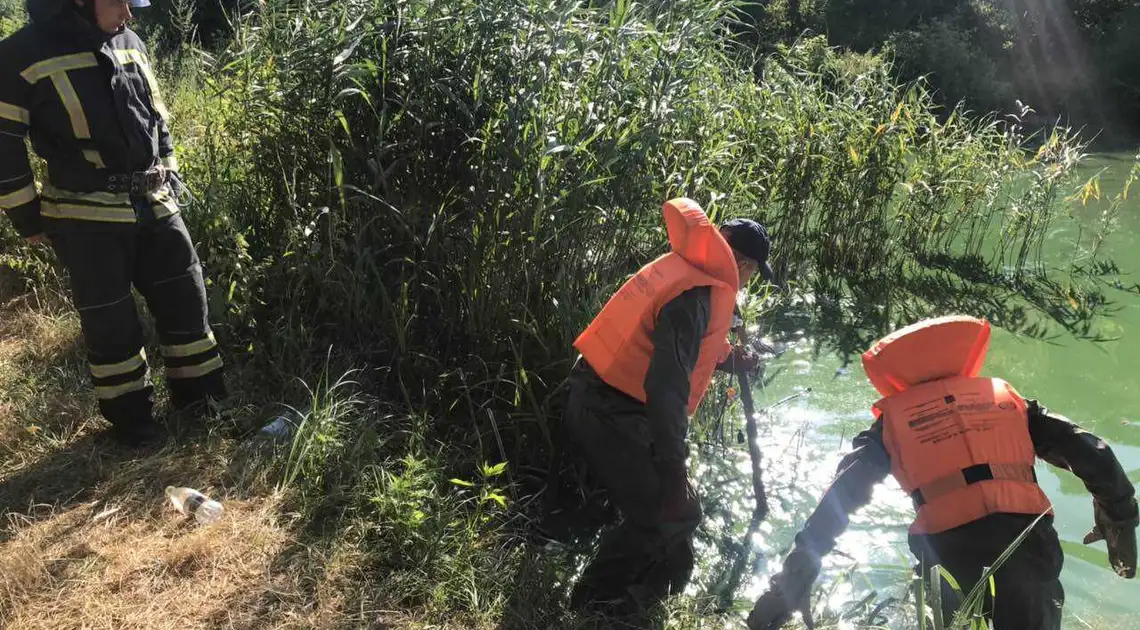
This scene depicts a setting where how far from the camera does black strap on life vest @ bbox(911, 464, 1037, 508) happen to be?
2424 mm

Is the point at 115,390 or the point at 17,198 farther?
the point at 115,390

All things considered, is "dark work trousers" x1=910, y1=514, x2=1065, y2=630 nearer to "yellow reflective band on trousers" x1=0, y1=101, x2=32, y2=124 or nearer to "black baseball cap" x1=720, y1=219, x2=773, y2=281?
"black baseball cap" x1=720, y1=219, x2=773, y2=281

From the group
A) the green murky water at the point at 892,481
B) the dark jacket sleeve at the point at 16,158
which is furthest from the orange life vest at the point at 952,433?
the dark jacket sleeve at the point at 16,158

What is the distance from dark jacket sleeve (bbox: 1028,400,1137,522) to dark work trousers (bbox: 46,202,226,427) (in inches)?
121

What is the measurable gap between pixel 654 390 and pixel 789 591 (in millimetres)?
732

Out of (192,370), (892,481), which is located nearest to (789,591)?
(892,481)

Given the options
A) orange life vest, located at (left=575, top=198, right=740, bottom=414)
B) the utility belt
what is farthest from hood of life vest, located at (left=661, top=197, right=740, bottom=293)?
the utility belt

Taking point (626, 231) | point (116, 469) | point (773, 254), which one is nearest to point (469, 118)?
point (626, 231)

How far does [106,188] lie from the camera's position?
287 cm

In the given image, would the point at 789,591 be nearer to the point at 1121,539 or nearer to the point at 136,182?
the point at 1121,539

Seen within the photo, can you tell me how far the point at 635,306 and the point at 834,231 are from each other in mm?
4291

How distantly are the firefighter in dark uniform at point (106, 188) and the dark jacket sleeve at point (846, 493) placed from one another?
8.02 feet

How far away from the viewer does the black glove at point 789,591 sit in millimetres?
2410

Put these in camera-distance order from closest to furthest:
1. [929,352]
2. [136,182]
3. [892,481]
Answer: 1. [929,352]
2. [136,182]
3. [892,481]
